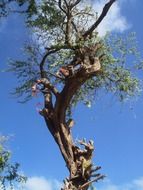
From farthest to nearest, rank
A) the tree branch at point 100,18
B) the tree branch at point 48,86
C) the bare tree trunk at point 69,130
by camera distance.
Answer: the tree branch at point 100,18 < the tree branch at point 48,86 < the bare tree trunk at point 69,130

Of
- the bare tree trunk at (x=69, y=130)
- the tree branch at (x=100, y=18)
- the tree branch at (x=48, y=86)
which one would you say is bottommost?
the bare tree trunk at (x=69, y=130)

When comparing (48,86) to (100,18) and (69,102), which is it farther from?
(100,18)

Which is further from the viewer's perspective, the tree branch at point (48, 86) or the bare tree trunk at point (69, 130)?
the tree branch at point (48, 86)

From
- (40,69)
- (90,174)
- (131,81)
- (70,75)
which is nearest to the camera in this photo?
(90,174)

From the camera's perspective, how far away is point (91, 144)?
18.6 meters

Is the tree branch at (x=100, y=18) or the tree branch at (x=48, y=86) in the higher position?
the tree branch at (x=100, y=18)

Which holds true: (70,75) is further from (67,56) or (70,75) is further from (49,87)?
(67,56)

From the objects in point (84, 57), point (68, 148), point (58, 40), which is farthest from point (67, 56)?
→ point (68, 148)

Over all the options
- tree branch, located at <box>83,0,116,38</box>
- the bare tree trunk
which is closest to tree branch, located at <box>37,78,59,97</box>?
the bare tree trunk

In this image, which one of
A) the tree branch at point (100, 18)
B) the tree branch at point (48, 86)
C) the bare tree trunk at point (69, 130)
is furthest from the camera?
the tree branch at point (100, 18)

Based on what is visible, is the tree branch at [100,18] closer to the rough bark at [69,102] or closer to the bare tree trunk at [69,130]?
the rough bark at [69,102]

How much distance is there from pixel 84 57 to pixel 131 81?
3891mm

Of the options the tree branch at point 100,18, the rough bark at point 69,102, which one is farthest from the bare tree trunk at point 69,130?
the tree branch at point 100,18

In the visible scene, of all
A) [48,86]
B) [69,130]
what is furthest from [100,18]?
[69,130]
